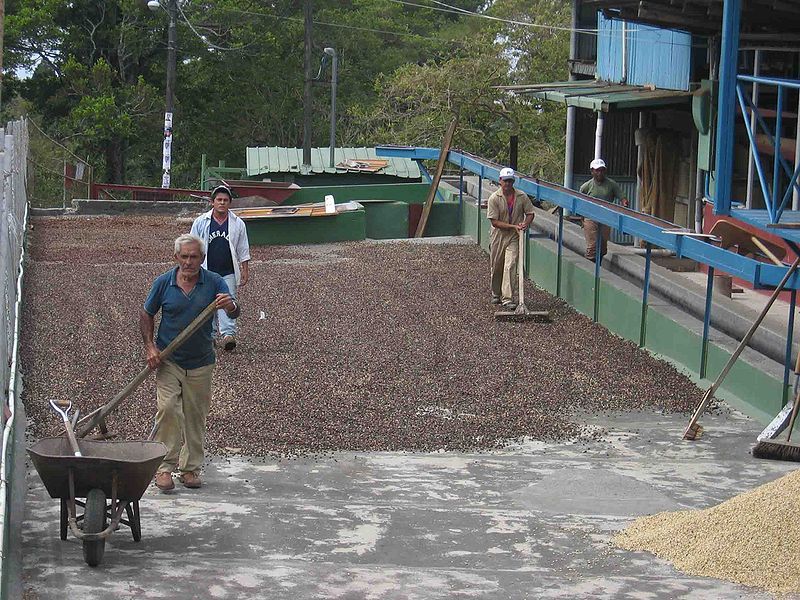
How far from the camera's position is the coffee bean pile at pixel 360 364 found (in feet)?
33.5

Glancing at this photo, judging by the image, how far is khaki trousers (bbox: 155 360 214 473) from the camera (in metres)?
8.22

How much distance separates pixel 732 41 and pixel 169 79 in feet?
93.7

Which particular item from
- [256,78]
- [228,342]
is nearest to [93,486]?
[228,342]

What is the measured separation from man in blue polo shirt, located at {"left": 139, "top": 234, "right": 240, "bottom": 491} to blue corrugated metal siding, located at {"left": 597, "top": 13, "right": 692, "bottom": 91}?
424 inches

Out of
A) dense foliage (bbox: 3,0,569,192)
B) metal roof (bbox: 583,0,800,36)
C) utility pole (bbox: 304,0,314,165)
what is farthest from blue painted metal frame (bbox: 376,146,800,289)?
dense foliage (bbox: 3,0,569,192)

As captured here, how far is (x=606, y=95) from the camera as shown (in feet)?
64.8

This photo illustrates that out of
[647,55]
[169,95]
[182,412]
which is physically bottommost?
[182,412]

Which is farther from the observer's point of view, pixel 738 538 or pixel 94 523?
pixel 738 538

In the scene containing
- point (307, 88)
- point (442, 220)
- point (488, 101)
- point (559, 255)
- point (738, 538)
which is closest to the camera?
point (738, 538)

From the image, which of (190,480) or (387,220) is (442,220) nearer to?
(387,220)

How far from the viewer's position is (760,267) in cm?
956

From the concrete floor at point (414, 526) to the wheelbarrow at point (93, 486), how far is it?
0.63 feet

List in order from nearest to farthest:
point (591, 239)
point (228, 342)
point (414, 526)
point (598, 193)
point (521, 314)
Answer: point (414, 526)
point (228, 342)
point (521, 314)
point (591, 239)
point (598, 193)

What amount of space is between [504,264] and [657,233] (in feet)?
13.4
